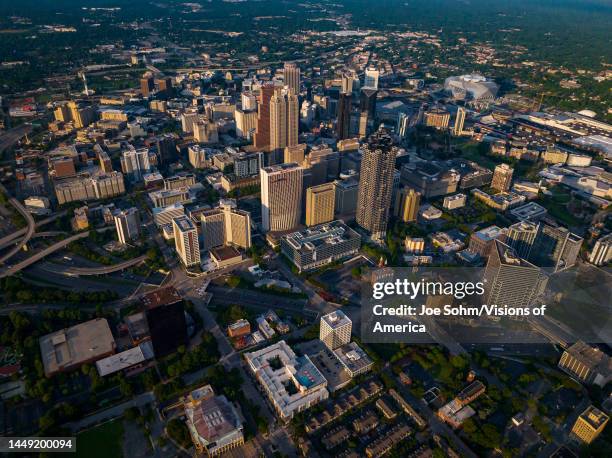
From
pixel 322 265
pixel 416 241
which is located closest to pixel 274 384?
pixel 322 265

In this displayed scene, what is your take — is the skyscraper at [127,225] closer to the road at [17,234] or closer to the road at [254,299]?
the road at [17,234]

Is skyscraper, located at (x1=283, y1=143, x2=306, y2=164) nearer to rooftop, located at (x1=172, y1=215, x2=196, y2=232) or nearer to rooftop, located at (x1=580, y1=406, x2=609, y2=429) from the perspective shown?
rooftop, located at (x1=172, y1=215, x2=196, y2=232)

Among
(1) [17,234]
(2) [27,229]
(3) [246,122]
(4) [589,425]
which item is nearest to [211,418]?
(4) [589,425]

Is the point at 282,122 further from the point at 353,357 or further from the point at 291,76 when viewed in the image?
the point at 353,357

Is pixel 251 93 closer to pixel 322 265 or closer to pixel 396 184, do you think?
pixel 396 184

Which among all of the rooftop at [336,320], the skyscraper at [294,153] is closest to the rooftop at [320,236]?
the rooftop at [336,320]

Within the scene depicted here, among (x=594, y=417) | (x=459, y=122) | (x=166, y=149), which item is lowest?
(x=594, y=417)
